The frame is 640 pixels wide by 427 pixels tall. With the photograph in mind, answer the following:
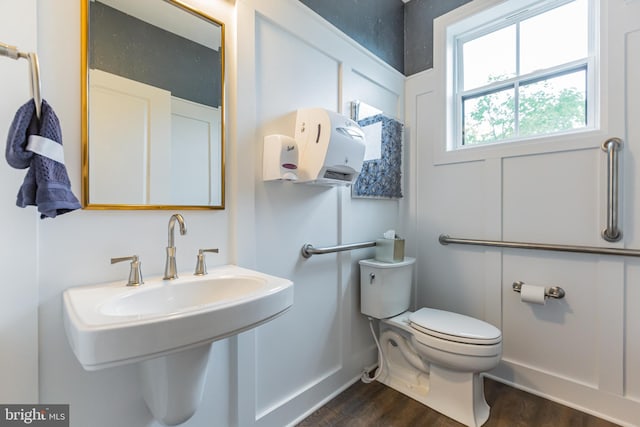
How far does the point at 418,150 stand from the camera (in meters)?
2.16

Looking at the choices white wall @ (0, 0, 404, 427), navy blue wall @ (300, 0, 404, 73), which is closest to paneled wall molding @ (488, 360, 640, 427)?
white wall @ (0, 0, 404, 427)

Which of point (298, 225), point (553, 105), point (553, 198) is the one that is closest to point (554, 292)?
point (553, 198)

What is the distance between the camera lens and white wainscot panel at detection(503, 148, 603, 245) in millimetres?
1515

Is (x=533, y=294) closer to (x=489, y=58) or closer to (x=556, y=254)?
(x=556, y=254)

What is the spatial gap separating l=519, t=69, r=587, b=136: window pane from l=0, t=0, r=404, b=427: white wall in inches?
33.4

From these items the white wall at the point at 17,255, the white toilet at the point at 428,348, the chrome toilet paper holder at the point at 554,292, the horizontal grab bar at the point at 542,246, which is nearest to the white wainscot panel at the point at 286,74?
the white wall at the point at 17,255

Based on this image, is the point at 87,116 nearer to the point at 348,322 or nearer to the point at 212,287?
the point at 212,287

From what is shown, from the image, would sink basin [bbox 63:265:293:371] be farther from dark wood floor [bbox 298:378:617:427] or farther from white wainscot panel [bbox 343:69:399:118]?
white wainscot panel [bbox 343:69:399:118]

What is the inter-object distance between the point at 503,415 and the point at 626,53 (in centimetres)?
193

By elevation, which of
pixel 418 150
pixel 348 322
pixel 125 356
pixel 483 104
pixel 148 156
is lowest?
pixel 348 322

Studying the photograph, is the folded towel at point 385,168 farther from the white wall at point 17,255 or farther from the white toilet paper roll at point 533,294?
the white wall at point 17,255

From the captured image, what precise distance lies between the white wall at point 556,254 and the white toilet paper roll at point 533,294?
9 centimetres

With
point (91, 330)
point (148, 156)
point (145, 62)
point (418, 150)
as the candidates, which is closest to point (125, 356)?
point (91, 330)

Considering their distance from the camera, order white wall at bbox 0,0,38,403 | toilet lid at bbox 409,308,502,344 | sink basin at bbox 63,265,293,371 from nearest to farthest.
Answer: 1. sink basin at bbox 63,265,293,371
2. white wall at bbox 0,0,38,403
3. toilet lid at bbox 409,308,502,344
